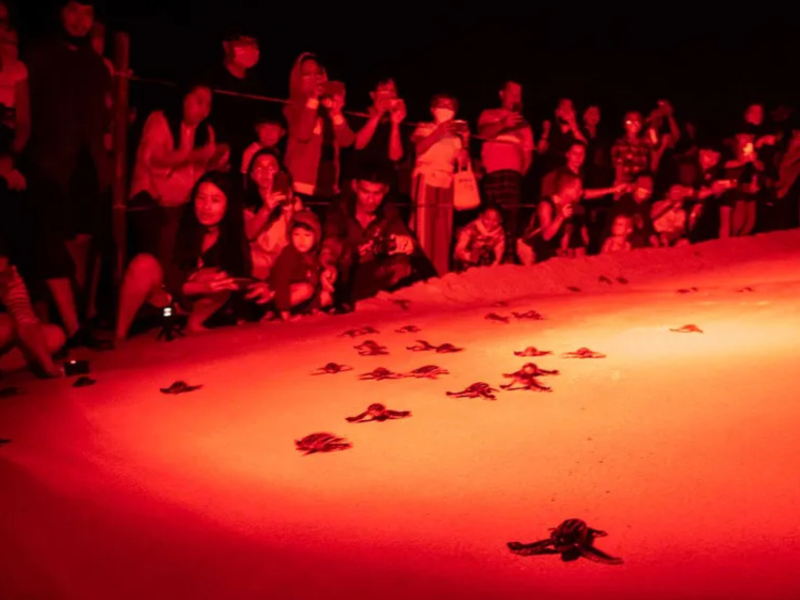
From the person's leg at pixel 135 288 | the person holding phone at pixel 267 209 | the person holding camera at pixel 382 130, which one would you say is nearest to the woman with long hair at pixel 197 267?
the person's leg at pixel 135 288

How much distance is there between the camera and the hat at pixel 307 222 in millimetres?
7867

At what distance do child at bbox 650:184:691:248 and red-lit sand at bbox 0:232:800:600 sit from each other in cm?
572

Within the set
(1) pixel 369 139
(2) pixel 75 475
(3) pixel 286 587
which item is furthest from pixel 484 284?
(3) pixel 286 587

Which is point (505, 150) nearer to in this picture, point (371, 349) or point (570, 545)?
point (371, 349)

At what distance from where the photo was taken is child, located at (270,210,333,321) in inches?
308

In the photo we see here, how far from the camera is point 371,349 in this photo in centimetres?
622

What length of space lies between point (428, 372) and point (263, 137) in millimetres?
3230

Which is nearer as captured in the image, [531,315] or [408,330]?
[408,330]

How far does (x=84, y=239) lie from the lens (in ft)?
23.3

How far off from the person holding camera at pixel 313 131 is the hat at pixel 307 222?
0.28 meters

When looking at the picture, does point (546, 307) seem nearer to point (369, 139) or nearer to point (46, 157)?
point (369, 139)

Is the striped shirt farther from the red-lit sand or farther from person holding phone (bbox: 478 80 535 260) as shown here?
person holding phone (bbox: 478 80 535 260)

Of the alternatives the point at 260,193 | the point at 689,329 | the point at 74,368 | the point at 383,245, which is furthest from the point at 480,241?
the point at 74,368

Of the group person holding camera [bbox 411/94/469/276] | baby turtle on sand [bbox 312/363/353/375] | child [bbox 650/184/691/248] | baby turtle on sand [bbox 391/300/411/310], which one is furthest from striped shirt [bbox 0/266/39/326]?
child [bbox 650/184/691/248]
